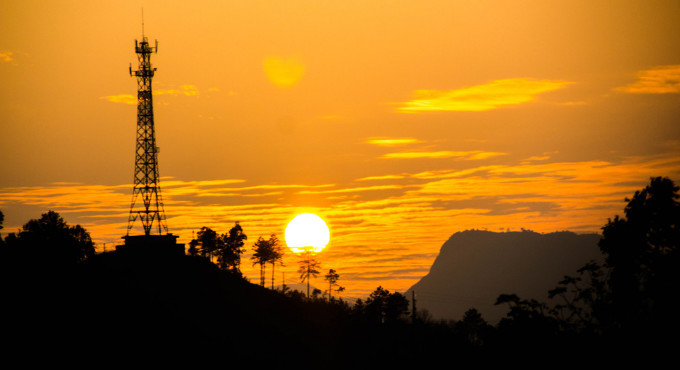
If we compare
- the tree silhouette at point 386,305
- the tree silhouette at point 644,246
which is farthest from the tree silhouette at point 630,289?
the tree silhouette at point 386,305

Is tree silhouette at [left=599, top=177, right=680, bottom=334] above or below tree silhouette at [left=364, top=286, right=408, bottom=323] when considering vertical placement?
above

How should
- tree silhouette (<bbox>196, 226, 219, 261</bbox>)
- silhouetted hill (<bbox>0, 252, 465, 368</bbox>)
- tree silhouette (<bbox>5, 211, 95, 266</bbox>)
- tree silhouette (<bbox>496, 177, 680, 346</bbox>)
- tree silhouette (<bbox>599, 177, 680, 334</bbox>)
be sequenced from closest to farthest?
tree silhouette (<bbox>496, 177, 680, 346</bbox>)
tree silhouette (<bbox>599, 177, 680, 334</bbox>)
silhouetted hill (<bbox>0, 252, 465, 368</bbox>)
tree silhouette (<bbox>5, 211, 95, 266</bbox>)
tree silhouette (<bbox>196, 226, 219, 261</bbox>)

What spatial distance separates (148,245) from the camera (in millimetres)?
89000

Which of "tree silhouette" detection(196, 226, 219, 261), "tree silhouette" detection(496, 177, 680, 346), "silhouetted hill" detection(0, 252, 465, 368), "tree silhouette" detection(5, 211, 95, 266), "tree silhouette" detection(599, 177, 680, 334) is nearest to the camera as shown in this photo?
"tree silhouette" detection(496, 177, 680, 346)

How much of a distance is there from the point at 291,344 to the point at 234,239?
71.4 m

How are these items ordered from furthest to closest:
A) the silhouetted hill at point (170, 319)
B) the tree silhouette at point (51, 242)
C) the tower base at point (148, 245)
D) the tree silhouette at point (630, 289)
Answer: the tree silhouette at point (51, 242)
the tower base at point (148, 245)
the silhouetted hill at point (170, 319)
the tree silhouette at point (630, 289)

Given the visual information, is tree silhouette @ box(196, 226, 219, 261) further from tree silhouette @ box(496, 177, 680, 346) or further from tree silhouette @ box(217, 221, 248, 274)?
tree silhouette @ box(496, 177, 680, 346)

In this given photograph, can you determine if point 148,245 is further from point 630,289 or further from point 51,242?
point 630,289

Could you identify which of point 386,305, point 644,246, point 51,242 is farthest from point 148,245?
point 386,305

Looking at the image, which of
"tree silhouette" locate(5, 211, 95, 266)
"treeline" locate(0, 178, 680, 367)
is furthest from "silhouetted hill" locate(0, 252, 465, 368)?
"tree silhouette" locate(5, 211, 95, 266)

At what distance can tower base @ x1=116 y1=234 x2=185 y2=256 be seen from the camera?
88.8 meters

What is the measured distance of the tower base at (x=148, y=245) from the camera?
88.8 m

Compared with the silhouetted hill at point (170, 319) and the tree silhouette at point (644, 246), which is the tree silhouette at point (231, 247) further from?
the tree silhouette at point (644, 246)

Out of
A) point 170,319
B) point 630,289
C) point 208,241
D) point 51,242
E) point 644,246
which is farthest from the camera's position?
point 208,241
